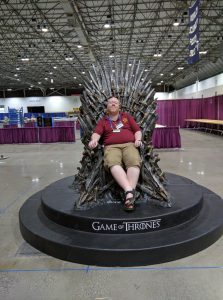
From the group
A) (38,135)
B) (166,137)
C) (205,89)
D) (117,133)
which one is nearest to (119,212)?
(117,133)

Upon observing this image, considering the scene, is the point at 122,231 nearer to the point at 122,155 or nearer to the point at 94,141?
the point at 122,155

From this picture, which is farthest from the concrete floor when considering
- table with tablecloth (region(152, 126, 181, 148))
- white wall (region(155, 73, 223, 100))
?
white wall (region(155, 73, 223, 100))

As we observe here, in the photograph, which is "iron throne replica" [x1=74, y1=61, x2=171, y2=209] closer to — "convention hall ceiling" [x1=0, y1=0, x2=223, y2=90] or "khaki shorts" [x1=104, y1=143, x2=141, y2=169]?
"khaki shorts" [x1=104, y1=143, x2=141, y2=169]

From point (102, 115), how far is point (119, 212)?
129 cm

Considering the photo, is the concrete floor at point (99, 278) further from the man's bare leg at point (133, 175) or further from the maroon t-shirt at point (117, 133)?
the maroon t-shirt at point (117, 133)

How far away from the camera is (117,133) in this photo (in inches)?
123

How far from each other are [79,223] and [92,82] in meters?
2.00

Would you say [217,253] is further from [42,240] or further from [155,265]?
[42,240]

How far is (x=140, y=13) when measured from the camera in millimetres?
12195

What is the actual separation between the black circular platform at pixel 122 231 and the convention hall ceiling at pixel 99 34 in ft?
8.38

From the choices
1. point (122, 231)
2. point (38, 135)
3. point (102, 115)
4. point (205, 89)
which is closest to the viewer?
point (122, 231)

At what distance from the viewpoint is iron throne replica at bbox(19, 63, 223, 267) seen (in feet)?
8.17

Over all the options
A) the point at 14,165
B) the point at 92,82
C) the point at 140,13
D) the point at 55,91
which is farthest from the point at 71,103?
the point at 92,82

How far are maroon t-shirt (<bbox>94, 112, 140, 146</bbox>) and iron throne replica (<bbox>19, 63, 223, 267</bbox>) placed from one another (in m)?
0.18
